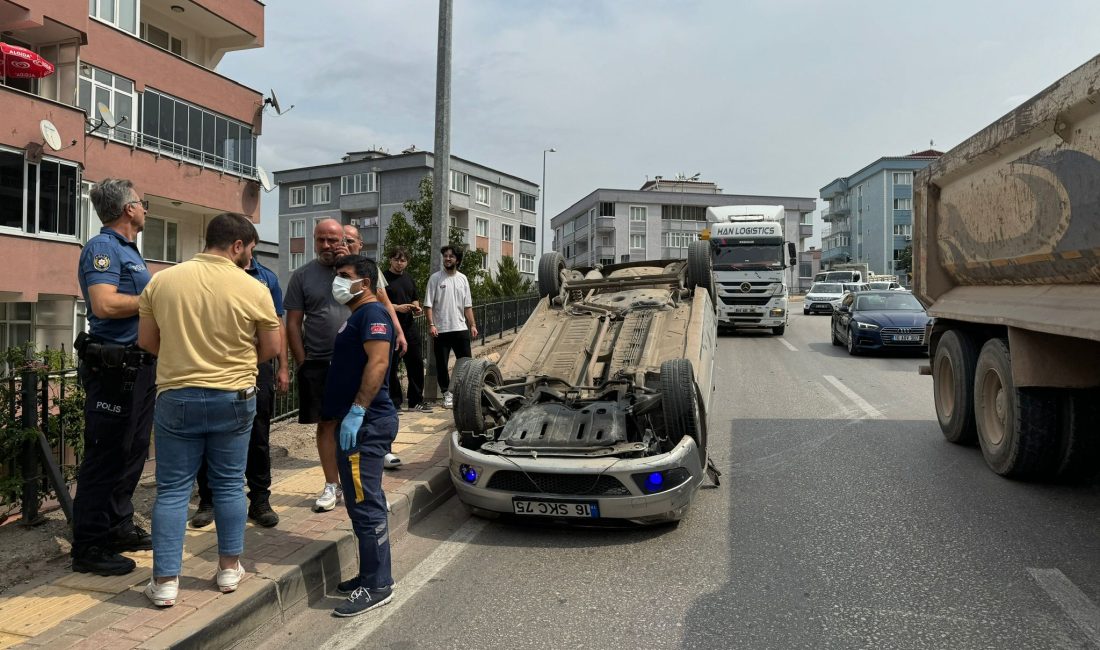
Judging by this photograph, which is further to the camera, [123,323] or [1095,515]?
[1095,515]

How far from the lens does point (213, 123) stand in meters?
23.6

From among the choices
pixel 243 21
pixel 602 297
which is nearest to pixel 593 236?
pixel 243 21

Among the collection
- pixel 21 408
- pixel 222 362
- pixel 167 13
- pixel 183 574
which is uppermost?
pixel 167 13

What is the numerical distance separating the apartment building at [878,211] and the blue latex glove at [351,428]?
7574 centimetres

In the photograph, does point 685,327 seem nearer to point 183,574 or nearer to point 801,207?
point 183,574

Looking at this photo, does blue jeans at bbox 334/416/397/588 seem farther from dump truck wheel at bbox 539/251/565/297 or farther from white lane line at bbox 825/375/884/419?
white lane line at bbox 825/375/884/419

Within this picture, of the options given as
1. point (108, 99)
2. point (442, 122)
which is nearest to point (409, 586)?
Answer: point (442, 122)

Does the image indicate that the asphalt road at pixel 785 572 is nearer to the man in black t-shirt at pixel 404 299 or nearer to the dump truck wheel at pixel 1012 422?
the dump truck wheel at pixel 1012 422

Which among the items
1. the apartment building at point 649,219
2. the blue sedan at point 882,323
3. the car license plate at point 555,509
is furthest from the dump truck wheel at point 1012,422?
the apartment building at point 649,219

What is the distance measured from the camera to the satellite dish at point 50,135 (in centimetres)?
1673

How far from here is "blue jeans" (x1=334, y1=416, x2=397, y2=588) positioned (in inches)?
153

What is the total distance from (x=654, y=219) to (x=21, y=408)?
71.9 metres

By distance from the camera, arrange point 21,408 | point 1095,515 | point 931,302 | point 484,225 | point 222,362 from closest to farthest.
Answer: point 222,362, point 21,408, point 1095,515, point 931,302, point 484,225

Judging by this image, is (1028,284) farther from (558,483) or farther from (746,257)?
(746,257)
